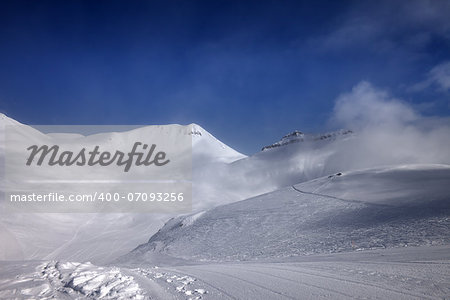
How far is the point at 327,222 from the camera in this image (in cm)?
1692

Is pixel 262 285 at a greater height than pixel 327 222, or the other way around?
pixel 327 222

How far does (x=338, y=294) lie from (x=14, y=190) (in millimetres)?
72036

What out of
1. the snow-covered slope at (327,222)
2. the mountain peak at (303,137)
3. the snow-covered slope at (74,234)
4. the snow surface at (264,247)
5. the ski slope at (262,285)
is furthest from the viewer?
the mountain peak at (303,137)

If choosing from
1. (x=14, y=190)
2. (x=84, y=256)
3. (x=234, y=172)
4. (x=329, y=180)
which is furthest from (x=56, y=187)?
(x=329, y=180)

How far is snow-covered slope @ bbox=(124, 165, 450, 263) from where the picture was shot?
1235cm

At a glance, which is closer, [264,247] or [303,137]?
[264,247]

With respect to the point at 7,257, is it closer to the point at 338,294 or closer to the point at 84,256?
the point at 84,256

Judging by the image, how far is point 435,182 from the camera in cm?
2100

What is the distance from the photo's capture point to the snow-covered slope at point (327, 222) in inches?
486

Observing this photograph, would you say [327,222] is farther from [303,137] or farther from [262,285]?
[303,137]

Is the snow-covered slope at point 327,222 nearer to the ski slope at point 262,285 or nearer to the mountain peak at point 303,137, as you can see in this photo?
the ski slope at point 262,285

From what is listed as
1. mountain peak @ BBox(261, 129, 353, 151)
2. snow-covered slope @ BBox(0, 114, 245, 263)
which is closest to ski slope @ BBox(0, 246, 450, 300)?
snow-covered slope @ BBox(0, 114, 245, 263)

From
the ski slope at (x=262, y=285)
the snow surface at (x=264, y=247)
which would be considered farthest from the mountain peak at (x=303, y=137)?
the ski slope at (x=262, y=285)

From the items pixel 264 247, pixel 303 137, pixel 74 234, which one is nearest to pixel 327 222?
pixel 264 247
